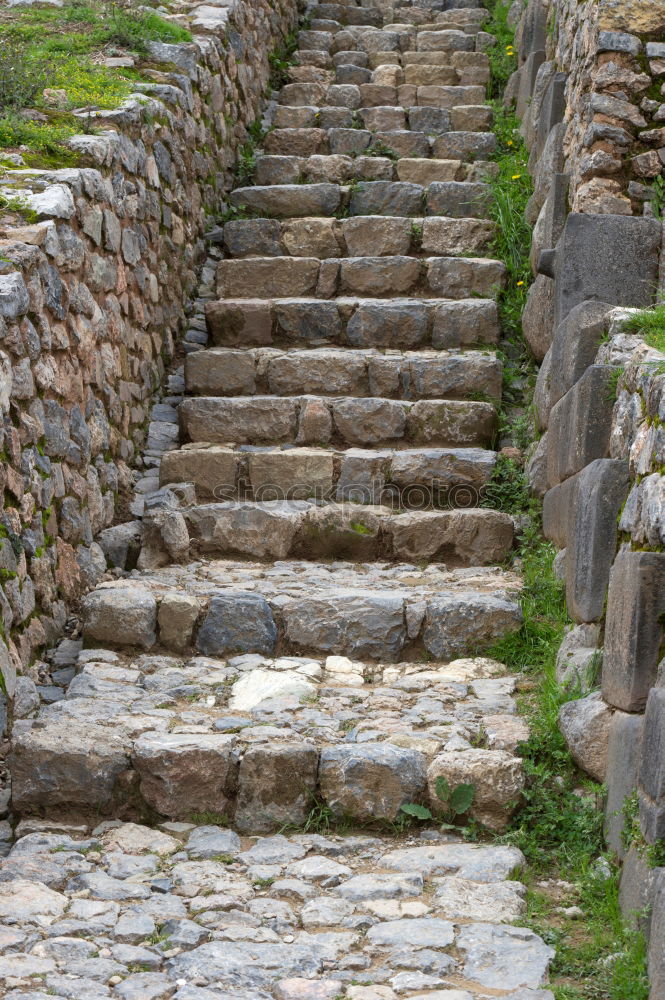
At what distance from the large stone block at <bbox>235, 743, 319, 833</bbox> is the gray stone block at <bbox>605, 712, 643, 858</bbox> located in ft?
2.52

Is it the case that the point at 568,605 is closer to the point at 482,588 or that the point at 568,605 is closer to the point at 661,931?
the point at 482,588

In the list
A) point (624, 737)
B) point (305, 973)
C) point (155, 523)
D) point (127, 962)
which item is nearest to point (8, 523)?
point (155, 523)

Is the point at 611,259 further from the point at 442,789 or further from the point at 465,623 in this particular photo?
the point at 442,789

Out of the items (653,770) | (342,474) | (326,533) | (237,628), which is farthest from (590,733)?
(342,474)

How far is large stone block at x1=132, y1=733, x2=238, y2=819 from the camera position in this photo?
2859mm

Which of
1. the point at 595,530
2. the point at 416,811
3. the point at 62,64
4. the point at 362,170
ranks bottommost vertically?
the point at 416,811

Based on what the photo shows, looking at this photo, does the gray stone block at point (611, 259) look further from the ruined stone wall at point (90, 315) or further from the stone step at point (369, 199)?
the stone step at point (369, 199)

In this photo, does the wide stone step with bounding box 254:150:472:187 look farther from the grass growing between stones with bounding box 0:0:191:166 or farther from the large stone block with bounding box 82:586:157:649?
the large stone block with bounding box 82:586:157:649

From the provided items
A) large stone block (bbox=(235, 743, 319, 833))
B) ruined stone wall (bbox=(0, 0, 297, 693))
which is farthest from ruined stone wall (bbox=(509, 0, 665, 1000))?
ruined stone wall (bbox=(0, 0, 297, 693))

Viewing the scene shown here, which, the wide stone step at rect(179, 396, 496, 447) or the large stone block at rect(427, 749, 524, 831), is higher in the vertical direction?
the wide stone step at rect(179, 396, 496, 447)

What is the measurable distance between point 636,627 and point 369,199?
4.14m

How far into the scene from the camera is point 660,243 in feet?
12.4

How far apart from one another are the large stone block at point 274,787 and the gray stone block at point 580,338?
1.54 metres

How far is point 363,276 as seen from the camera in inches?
214
